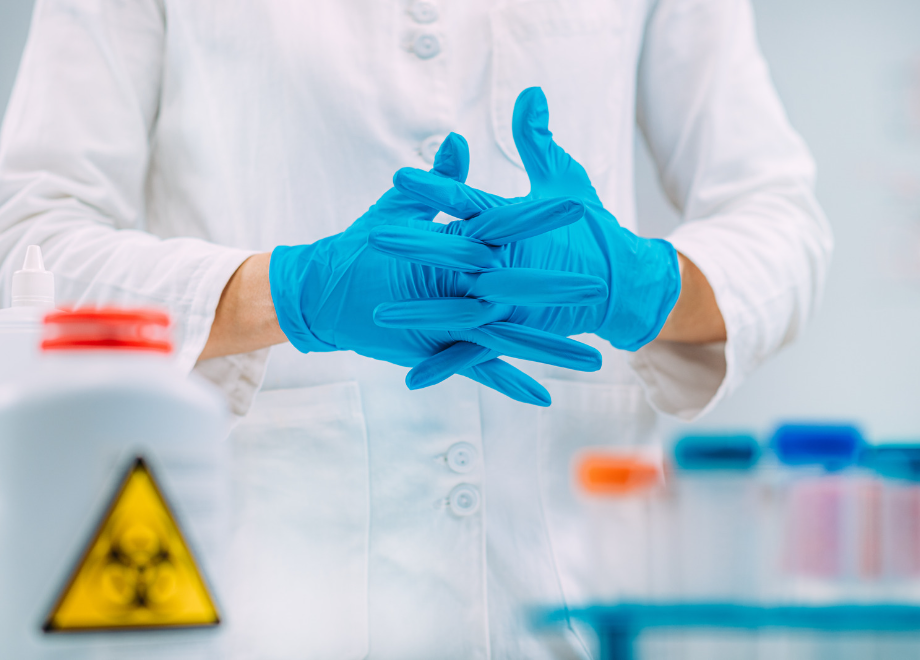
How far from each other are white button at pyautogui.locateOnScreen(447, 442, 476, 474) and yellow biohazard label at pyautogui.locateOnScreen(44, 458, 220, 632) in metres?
0.39

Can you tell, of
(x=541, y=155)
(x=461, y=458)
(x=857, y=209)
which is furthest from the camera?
(x=857, y=209)

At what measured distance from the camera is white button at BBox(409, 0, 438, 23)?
70cm

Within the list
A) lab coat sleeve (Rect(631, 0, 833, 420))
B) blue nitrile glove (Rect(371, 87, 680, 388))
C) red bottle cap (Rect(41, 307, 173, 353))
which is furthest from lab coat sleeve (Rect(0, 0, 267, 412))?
lab coat sleeve (Rect(631, 0, 833, 420))

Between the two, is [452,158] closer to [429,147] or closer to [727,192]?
[429,147]

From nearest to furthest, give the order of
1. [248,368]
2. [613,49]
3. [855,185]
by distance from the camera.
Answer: [248,368], [613,49], [855,185]

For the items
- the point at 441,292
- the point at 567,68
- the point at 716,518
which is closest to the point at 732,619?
the point at 716,518

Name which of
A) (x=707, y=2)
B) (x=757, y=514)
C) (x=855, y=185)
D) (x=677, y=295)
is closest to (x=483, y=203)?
(x=677, y=295)

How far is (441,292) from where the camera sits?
53cm

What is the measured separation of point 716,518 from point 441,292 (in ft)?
0.84

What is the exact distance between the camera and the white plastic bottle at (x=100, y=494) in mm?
265

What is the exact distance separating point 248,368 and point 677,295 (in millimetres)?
377

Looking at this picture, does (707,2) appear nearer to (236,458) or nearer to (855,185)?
(855,185)

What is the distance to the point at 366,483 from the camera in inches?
26.5

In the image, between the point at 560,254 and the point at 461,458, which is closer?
the point at 560,254
